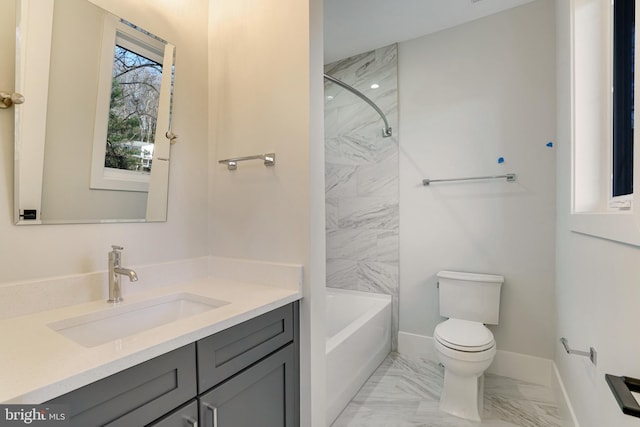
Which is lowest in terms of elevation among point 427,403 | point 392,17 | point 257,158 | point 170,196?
Answer: point 427,403

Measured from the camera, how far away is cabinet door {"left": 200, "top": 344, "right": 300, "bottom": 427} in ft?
3.19

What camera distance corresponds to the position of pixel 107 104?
4.03 ft

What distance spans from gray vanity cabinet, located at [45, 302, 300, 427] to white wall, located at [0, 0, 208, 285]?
0.64m

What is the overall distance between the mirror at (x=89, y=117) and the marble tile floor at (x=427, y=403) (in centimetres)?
165

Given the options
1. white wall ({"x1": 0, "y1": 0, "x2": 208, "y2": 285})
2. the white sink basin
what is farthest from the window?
white wall ({"x1": 0, "y1": 0, "x2": 208, "y2": 285})

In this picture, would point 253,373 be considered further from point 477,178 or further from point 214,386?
point 477,178

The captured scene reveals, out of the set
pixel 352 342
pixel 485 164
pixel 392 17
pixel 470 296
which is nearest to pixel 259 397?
pixel 352 342

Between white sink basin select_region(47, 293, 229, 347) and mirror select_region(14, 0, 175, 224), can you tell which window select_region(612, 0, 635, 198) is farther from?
mirror select_region(14, 0, 175, 224)

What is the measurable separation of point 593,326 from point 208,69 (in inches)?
86.8

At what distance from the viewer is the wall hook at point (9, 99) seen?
98 centimetres

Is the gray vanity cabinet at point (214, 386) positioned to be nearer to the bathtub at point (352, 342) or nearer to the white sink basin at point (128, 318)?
Answer: the white sink basin at point (128, 318)

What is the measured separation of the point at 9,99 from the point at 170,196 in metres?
0.65

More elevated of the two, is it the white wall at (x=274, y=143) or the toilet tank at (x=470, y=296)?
the white wall at (x=274, y=143)

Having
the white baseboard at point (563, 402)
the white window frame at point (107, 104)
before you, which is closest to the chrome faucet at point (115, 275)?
the white window frame at point (107, 104)
